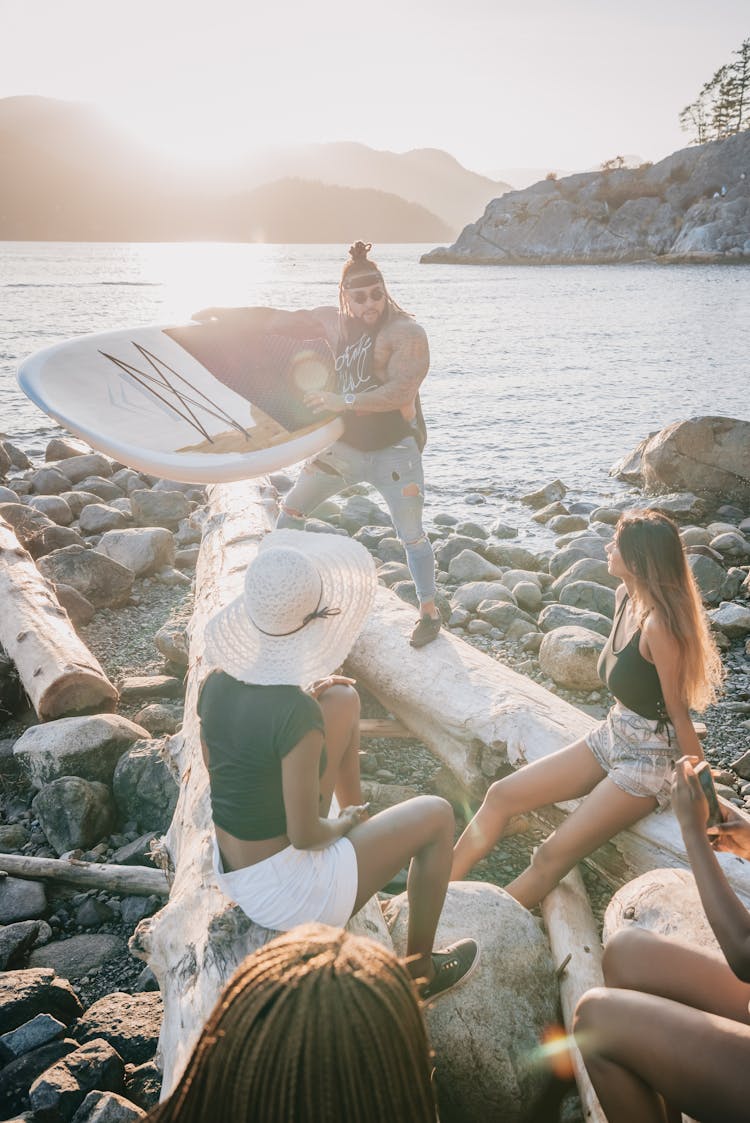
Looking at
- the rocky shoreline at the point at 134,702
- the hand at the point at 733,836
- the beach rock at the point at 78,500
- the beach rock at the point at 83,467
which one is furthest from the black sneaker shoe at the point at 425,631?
the beach rock at the point at 83,467

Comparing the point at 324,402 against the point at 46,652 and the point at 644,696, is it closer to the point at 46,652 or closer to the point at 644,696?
the point at 46,652

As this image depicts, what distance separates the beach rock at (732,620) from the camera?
21.1 feet

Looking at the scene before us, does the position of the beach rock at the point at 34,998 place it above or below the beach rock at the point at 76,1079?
below

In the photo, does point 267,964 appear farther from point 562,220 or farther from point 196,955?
point 562,220

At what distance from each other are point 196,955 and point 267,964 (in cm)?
154

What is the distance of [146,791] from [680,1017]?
3.07 m

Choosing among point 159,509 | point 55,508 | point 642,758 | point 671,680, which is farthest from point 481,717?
point 55,508

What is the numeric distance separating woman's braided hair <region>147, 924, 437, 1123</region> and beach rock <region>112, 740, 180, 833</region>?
319cm

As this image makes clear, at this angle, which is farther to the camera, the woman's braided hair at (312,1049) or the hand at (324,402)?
the hand at (324,402)

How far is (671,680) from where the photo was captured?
335 centimetres

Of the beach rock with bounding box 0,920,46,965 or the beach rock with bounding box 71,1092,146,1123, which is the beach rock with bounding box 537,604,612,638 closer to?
the beach rock with bounding box 0,920,46,965

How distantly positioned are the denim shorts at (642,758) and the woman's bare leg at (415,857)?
95cm

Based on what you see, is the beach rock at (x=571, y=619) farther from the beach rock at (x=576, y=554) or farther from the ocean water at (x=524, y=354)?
the ocean water at (x=524, y=354)

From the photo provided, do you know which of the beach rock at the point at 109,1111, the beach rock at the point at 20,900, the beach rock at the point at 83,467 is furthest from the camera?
the beach rock at the point at 83,467
